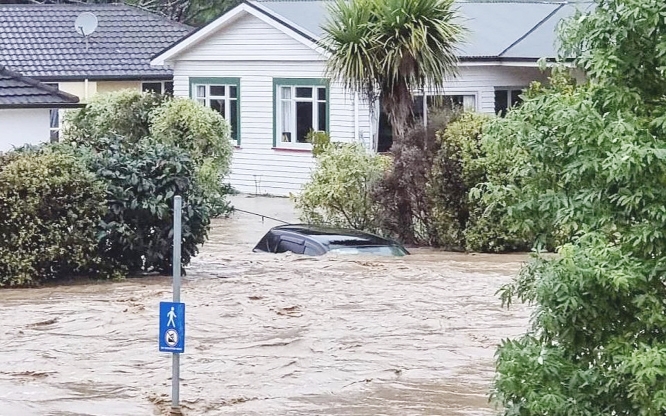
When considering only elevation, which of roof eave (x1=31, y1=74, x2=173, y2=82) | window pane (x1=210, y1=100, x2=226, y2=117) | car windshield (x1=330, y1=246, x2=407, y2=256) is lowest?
car windshield (x1=330, y1=246, x2=407, y2=256)

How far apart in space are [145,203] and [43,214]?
1220 millimetres

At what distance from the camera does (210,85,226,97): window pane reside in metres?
31.0

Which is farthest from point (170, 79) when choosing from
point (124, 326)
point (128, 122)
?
point (124, 326)

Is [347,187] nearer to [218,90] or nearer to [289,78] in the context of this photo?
[289,78]

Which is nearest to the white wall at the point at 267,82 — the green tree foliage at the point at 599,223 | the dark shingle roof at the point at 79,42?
the dark shingle roof at the point at 79,42

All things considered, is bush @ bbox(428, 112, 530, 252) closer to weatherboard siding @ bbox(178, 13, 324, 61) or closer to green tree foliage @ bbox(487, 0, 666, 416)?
weatherboard siding @ bbox(178, 13, 324, 61)

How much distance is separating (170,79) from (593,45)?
30.7m

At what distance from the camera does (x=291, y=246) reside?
1861 cm

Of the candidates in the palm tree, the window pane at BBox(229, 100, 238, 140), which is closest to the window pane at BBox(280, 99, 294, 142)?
the window pane at BBox(229, 100, 238, 140)

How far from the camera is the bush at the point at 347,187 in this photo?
22312 millimetres

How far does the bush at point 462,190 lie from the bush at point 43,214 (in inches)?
263

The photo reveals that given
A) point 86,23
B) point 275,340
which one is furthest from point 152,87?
point 275,340

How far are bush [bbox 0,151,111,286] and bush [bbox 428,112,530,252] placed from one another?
6.68m

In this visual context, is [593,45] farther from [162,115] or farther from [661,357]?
[162,115]
